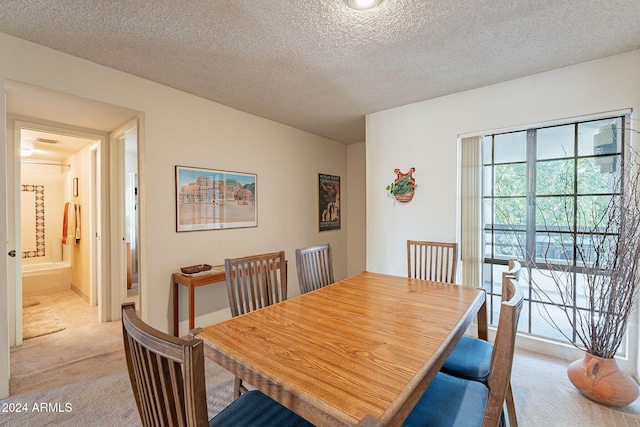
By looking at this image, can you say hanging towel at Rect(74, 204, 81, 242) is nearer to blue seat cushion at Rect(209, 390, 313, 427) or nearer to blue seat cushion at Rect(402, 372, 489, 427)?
blue seat cushion at Rect(209, 390, 313, 427)

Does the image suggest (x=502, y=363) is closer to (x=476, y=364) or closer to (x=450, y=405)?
(x=450, y=405)

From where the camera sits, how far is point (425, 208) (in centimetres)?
313

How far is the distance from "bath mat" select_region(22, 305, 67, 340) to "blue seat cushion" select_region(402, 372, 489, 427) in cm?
375

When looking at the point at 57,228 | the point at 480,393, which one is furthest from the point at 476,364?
the point at 57,228

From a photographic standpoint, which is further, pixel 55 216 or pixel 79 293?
pixel 55 216

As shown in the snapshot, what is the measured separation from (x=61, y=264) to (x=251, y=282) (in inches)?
183

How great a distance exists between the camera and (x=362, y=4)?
1625 mm

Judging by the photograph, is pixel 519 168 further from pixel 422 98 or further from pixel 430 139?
pixel 422 98

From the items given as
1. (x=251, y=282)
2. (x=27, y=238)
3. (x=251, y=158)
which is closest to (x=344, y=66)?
(x=251, y=158)

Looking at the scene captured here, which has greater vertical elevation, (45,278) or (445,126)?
(445,126)

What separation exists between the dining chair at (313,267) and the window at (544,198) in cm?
168

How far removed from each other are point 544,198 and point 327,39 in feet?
7.81

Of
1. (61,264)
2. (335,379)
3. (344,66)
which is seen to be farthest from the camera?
(61,264)

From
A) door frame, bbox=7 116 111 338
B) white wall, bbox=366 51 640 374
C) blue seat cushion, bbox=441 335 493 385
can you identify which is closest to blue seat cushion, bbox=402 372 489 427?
blue seat cushion, bbox=441 335 493 385
